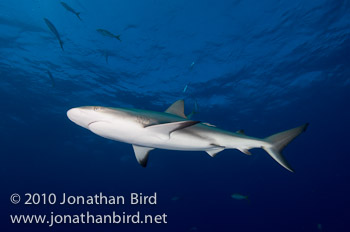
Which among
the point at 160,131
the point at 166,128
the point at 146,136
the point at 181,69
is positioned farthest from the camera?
the point at 181,69

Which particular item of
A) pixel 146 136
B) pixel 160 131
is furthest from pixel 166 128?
pixel 146 136

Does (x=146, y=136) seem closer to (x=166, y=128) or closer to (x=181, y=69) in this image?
(x=166, y=128)

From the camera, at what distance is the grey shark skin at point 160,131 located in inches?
100

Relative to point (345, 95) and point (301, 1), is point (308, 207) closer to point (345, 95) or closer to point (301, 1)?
point (345, 95)

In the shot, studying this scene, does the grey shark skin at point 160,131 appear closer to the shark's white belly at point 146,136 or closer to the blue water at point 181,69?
the shark's white belly at point 146,136

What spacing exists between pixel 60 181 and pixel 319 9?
69.3 meters

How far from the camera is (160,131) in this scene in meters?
2.73

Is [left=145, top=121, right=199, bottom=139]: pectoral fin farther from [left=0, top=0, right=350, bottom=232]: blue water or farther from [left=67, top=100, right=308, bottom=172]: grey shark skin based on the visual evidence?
[left=0, top=0, right=350, bottom=232]: blue water

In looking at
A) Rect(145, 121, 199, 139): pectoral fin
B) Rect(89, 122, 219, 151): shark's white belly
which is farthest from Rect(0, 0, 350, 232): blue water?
Rect(145, 121, 199, 139): pectoral fin

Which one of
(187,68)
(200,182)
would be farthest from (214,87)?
(200,182)

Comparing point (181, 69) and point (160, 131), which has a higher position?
point (181, 69)

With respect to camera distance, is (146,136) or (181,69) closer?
(146,136)

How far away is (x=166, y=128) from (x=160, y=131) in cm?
16

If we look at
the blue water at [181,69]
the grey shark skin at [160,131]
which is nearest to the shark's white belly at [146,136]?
the grey shark skin at [160,131]
